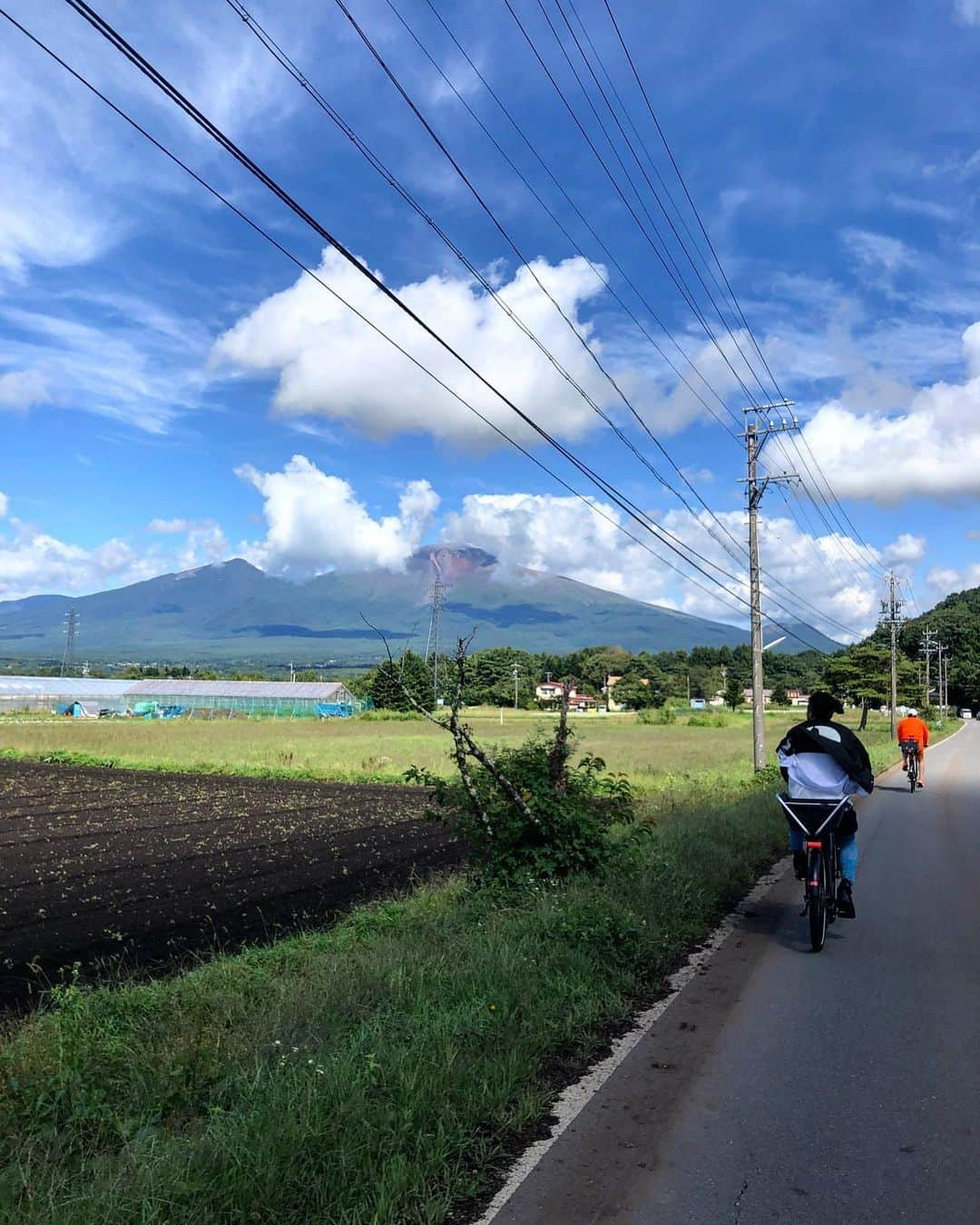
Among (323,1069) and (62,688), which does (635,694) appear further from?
(323,1069)

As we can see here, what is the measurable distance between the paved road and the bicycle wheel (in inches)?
5.4

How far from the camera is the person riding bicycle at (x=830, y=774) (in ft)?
23.1

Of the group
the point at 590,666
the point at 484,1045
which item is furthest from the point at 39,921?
the point at 590,666

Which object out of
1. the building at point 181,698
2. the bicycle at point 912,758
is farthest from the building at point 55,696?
the bicycle at point 912,758

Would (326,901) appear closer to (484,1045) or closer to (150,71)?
(484,1045)

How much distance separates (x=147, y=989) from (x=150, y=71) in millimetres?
5757

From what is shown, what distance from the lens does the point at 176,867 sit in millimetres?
12234

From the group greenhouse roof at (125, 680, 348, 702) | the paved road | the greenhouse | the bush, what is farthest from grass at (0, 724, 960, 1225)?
greenhouse roof at (125, 680, 348, 702)

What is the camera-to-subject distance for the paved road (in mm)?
3311

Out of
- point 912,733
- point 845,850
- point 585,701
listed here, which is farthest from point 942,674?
point 845,850

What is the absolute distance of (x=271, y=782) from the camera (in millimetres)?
26781

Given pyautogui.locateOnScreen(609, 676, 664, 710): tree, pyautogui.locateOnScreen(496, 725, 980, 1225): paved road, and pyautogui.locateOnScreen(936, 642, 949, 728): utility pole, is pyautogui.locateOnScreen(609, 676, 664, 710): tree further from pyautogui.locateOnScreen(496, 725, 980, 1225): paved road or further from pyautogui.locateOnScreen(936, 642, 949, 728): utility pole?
pyautogui.locateOnScreen(496, 725, 980, 1225): paved road

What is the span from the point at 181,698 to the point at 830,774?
92856 mm

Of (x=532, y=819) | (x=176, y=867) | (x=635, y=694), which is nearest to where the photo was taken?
(x=532, y=819)
